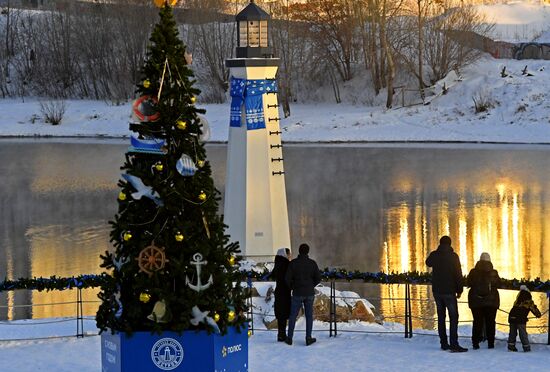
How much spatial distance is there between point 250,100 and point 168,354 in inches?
397

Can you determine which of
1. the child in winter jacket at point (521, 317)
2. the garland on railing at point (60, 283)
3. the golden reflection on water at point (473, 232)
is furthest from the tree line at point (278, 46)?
the child in winter jacket at point (521, 317)

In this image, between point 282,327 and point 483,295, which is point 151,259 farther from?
point 483,295

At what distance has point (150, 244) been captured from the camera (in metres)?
11.6

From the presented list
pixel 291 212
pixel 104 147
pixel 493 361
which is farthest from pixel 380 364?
pixel 104 147

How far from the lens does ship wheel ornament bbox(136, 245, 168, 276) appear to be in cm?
1145

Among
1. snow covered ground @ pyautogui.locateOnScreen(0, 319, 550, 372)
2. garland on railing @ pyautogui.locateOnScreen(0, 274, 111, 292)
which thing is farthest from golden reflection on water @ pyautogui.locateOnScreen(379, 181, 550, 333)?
garland on railing @ pyautogui.locateOnScreen(0, 274, 111, 292)

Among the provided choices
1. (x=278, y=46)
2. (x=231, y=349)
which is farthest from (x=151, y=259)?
(x=278, y=46)

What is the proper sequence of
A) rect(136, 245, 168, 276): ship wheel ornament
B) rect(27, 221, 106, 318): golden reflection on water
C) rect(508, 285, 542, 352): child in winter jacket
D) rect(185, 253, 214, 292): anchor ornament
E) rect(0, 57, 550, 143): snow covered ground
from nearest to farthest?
rect(136, 245, 168, 276): ship wheel ornament
rect(185, 253, 214, 292): anchor ornament
rect(508, 285, 542, 352): child in winter jacket
rect(27, 221, 106, 318): golden reflection on water
rect(0, 57, 550, 143): snow covered ground

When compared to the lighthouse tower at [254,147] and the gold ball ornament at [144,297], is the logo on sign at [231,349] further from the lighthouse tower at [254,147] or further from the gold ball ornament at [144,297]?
the lighthouse tower at [254,147]

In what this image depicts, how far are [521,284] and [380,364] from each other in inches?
89.4

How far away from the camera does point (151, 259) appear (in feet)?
37.6

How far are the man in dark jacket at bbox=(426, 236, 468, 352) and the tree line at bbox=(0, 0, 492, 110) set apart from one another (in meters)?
49.0

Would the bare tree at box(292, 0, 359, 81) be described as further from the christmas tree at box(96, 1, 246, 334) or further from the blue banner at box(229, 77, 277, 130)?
the christmas tree at box(96, 1, 246, 334)

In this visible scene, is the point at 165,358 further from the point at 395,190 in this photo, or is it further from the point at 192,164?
the point at 395,190
